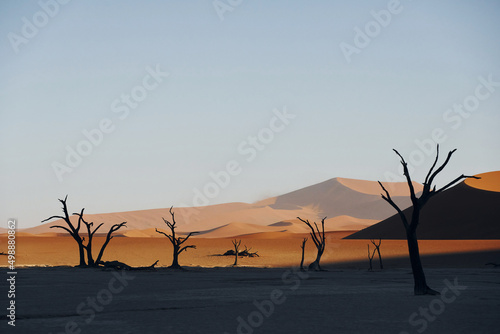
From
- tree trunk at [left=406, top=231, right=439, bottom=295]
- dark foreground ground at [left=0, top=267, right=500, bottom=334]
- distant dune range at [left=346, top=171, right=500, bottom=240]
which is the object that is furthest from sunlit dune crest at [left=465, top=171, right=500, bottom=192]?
tree trunk at [left=406, top=231, right=439, bottom=295]

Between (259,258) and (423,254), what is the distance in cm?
1269

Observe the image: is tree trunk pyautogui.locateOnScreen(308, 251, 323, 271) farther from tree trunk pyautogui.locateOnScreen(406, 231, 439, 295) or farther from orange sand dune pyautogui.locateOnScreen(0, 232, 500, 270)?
tree trunk pyautogui.locateOnScreen(406, 231, 439, 295)

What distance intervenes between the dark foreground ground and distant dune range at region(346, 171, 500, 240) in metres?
47.3

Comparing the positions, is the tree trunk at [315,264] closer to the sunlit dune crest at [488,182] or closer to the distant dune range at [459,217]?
the distant dune range at [459,217]

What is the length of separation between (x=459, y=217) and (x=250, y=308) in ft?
209

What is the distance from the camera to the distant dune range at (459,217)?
7150cm

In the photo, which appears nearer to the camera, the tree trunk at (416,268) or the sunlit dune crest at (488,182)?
the tree trunk at (416,268)

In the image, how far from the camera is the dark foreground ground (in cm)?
1376

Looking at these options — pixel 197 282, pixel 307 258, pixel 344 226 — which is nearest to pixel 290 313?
pixel 197 282

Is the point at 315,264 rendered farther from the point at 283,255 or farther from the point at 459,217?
the point at 459,217

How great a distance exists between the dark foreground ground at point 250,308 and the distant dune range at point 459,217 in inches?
1861

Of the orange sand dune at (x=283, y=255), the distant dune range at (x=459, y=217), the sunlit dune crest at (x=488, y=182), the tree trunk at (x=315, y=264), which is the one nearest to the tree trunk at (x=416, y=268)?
the tree trunk at (x=315, y=264)

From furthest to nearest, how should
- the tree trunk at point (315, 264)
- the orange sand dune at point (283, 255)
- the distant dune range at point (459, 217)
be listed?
the distant dune range at point (459, 217)
the orange sand dune at point (283, 255)
the tree trunk at point (315, 264)

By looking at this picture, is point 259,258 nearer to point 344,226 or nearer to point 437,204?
point 437,204
